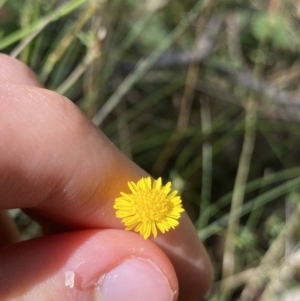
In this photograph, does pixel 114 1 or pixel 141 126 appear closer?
pixel 114 1

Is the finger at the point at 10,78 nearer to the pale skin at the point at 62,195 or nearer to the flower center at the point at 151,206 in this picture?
the pale skin at the point at 62,195

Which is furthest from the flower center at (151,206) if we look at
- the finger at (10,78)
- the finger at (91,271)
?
the finger at (10,78)

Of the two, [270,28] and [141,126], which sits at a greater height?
[270,28]

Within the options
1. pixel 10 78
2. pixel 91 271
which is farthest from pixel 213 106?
pixel 91 271

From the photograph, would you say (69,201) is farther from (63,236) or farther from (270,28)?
(270,28)

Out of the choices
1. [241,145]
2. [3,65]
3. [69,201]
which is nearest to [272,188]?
[241,145]
